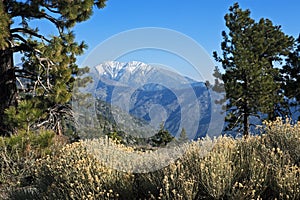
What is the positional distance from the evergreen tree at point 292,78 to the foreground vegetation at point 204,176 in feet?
73.4

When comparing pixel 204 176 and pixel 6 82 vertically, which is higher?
pixel 6 82

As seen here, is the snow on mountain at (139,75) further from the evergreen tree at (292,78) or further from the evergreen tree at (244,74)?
the evergreen tree at (292,78)

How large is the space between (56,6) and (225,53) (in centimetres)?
1541

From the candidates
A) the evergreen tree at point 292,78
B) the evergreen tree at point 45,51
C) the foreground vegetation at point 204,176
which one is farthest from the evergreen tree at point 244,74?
the foreground vegetation at point 204,176

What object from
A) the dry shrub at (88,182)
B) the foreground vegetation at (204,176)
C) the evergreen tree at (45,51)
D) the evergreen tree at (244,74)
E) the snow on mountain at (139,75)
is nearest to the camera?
the foreground vegetation at (204,176)

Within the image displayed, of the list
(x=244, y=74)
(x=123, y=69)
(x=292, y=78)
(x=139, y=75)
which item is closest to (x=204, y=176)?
(x=139, y=75)

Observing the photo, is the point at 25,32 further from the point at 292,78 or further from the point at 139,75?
the point at 292,78

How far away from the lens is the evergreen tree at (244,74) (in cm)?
2158

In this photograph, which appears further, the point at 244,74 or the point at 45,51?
the point at 244,74

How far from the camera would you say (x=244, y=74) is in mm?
21906

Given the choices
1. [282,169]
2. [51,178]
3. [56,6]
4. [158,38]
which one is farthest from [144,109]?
[56,6]

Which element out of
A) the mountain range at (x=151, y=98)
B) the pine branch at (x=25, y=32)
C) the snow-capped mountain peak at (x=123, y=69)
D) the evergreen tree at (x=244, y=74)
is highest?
the evergreen tree at (x=244, y=74)

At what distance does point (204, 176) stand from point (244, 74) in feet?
62.3

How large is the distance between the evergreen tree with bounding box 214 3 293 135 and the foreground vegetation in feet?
55.3
